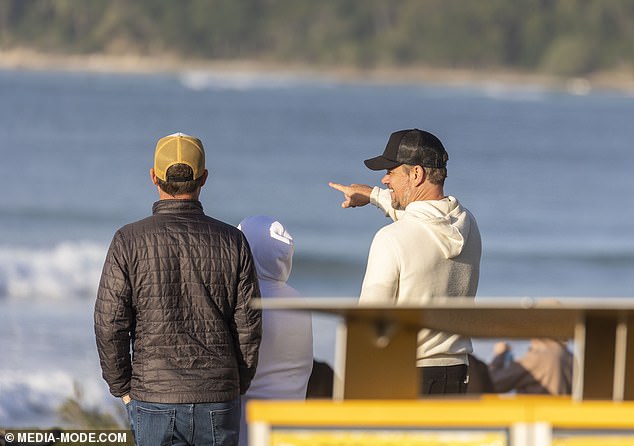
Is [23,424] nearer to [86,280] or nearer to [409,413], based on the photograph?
[409,413]

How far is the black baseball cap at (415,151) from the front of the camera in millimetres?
3453

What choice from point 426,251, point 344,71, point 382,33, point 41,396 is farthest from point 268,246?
point 344,71

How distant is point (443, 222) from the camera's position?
3.39m

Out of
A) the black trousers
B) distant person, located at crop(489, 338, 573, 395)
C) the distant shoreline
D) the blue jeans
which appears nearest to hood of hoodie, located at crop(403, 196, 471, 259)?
the black trousers

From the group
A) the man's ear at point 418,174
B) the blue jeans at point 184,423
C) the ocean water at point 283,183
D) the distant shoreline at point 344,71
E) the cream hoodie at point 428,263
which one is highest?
the distant shoreline at point 344,71

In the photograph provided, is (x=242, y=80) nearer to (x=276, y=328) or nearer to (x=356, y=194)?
(x=356, y=194)

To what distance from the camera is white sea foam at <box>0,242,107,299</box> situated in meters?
17.0

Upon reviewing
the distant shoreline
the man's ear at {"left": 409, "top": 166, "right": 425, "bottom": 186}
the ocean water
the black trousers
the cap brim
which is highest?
the distant shoreline

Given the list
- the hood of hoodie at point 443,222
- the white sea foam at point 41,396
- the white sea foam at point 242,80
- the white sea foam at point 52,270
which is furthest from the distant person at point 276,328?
the white sea foam at point 242,80

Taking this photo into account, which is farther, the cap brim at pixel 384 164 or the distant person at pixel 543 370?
the distant person at pixel 543 370

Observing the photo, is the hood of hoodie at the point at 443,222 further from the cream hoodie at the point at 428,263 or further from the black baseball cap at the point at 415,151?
the black baseball cap at the point at 415,151

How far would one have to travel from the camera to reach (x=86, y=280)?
59.2 ft

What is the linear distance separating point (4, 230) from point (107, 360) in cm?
2313

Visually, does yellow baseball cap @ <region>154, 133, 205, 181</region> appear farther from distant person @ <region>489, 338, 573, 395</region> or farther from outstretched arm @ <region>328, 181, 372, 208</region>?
distant person @ <region>489, 338, 573, 395</region>
